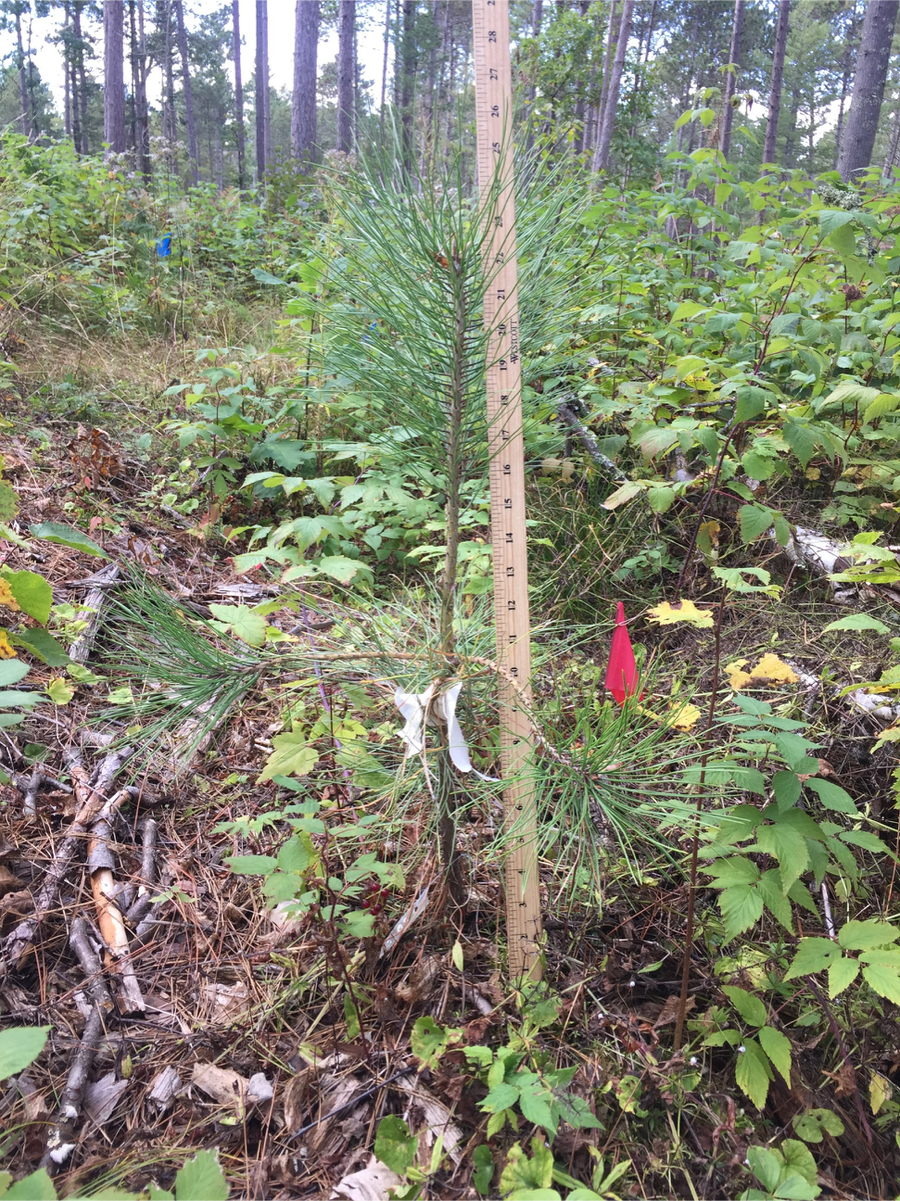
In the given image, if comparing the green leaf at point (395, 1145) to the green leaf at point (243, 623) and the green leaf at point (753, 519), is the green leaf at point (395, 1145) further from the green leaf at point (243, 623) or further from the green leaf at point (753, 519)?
the green leaf at point (753, 519)

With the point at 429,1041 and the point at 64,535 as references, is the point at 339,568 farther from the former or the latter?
the point at 429,1041

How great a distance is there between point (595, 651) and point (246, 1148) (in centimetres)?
177

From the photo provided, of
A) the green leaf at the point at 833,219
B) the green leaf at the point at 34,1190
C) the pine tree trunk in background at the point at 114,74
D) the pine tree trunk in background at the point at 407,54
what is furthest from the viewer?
the pine tree trunk in background at the point at 407,54

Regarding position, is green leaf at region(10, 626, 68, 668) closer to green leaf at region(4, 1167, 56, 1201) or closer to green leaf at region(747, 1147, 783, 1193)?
green leaf at region(4, 1167, 56, 1201)

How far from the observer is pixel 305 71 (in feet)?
37.1

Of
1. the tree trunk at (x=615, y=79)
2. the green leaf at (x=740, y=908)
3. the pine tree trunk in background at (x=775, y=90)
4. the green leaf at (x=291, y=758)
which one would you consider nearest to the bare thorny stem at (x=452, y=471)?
the green leaf at (x=291, y=758)

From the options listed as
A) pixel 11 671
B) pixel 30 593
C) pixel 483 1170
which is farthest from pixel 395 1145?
pixel 30 593

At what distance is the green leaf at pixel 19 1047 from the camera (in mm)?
900

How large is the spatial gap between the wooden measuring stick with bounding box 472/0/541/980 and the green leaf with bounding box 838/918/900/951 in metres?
0.58

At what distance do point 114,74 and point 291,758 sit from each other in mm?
15819

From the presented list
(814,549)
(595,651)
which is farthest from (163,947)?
(814,549)

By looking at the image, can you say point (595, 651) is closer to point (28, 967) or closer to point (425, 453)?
point (425, 453)

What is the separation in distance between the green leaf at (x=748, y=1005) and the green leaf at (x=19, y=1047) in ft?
4.01

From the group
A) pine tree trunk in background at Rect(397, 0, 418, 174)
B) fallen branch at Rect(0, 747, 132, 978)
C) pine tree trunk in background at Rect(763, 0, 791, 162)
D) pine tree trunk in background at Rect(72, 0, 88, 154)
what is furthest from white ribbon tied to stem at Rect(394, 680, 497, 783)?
pine tree trunk in background at Rect(72, 0, 88, 154)
